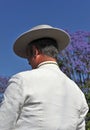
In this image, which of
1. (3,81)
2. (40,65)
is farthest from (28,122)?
(3,81)

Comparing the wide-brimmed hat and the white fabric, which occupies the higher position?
the wide-brimmed hat

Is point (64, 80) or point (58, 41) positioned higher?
point (58, 41)

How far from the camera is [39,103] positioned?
2.98 meters

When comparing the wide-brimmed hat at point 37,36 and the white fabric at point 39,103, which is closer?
the white fabric at point 39,103

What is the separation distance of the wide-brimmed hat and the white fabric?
191mm

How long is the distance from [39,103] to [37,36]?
0.43 meters

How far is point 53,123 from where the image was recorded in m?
2.98

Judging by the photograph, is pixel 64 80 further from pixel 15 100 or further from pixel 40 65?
pixel 15 100

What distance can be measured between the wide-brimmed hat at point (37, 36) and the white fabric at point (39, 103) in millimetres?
191

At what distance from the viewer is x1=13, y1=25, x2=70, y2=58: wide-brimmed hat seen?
3.15 metres

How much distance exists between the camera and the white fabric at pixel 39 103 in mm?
2910

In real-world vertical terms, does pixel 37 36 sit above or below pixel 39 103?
above

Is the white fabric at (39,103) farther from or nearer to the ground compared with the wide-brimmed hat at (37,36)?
nearer to the ground

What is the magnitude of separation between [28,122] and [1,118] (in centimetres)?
15
